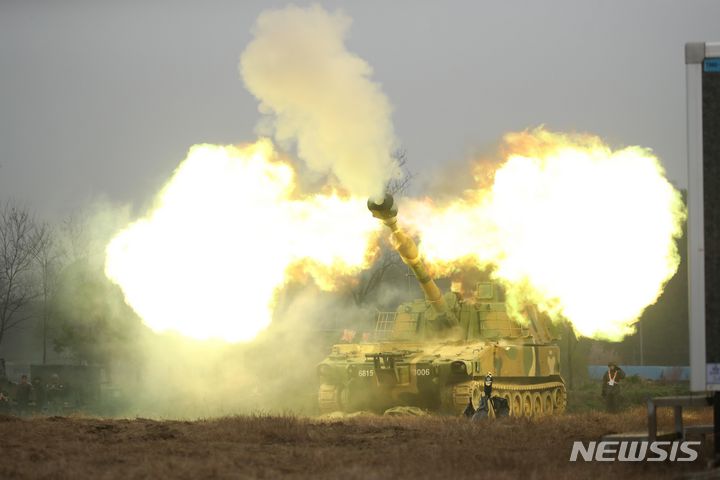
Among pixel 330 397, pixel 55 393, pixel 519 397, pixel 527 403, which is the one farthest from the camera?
pixel 55 393

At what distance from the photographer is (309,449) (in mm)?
15289

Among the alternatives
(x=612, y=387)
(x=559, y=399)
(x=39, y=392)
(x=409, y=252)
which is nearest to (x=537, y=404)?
(x=559, y=399)

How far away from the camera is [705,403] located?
13430 mm

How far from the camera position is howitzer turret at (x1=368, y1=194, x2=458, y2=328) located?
21828mm

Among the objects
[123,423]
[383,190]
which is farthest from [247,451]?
[383,190]

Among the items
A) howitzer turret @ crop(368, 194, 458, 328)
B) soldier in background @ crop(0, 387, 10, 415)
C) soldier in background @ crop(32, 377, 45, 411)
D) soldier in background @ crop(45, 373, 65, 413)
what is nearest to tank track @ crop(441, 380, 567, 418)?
howitzer turret @ crop(368, 194, 458, 328)

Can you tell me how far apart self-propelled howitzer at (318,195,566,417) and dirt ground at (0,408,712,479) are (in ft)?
11.1

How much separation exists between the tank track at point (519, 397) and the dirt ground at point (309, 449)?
10.4ft

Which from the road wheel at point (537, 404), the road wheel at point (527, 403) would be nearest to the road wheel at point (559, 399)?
the road wheel at point (537, 404)

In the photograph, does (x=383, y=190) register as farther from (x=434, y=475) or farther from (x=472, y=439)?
(x=434, y=475)

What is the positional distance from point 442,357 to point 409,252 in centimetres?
247

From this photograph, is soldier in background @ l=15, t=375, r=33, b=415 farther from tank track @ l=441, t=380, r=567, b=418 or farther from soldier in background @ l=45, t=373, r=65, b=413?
tank track @ l=441, t=380, r=567, b=418

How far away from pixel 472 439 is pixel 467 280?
1064 cm

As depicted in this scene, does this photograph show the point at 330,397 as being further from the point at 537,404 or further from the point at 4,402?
the point at 4,402
